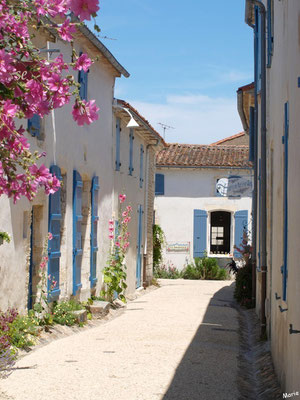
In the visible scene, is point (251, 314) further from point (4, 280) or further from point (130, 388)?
point (130, 388)

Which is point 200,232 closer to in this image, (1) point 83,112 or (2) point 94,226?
(2) point 94,226

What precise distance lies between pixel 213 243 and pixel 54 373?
21.2 m

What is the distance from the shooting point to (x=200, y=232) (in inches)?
1070

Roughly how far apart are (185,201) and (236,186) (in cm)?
194

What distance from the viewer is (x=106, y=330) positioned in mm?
11336

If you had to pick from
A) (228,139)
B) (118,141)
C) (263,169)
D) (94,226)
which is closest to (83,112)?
(263,169)

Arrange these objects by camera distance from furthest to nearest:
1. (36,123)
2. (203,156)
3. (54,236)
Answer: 1. (203,156)
2. (54,236)
3. (36,123)

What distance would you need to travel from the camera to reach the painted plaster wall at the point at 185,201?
2731cm

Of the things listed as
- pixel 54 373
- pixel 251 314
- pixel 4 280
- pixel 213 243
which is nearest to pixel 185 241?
pixel 213 243

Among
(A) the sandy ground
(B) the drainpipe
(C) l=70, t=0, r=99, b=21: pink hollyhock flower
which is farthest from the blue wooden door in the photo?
(C) l=70, t=0, r=99, b=21: pink hollyhock flower

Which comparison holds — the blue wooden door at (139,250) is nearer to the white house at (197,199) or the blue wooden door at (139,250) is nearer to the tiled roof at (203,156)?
the white house at (197,199)

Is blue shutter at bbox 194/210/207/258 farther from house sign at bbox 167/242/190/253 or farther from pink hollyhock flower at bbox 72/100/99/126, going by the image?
pink hollyhock flower at bbox 72/100/99/126

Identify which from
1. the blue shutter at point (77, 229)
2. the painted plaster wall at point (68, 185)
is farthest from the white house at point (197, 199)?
the blue shutter at point (77, 229)

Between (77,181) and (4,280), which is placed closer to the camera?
(4,280)
